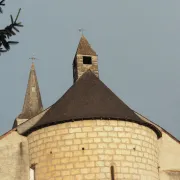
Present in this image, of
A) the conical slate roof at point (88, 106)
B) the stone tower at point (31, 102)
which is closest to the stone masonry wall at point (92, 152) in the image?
the conical slate roof at point (88, 106)

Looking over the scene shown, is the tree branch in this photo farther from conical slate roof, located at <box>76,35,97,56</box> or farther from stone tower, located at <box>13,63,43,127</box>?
stone tower, located at <box>13,63,43,127</box>

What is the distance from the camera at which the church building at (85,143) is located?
55.4 ft

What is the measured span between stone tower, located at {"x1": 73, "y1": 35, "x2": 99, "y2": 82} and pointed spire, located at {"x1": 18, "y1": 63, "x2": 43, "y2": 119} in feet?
22.1

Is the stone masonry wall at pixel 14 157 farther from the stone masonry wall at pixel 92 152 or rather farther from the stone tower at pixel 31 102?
the stone tower at pixel 31 102

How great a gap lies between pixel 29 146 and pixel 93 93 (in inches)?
125

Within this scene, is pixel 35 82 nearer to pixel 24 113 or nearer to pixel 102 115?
pixel 24 113

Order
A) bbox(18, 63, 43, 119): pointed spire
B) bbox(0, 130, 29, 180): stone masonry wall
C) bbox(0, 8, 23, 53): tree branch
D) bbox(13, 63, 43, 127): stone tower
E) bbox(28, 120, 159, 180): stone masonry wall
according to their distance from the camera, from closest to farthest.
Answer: bbox(0, 8, 23, 53): tree branch, bbox(28, 120, 159, 180): stone masonry wall, bbox(0, 130, 29, 180): stone masonry wall, bbox(13, 63, 43, 127): stone tower, bbox(18, 63, 43, 119): pointed spire

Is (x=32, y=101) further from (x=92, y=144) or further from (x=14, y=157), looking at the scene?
(x=92, y=144)

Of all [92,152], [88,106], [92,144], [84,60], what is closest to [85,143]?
[92,144]

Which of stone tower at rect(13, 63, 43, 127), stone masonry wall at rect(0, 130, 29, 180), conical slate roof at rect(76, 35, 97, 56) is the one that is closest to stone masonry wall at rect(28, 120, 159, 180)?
stone masonry wall at rect(0, 130, 29, 180)

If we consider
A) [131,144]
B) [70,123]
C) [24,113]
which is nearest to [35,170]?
[70,123]

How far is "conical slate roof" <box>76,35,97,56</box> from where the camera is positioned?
22.6m

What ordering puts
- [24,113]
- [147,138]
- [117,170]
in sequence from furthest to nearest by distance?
[24,113], [147,138], [117,170]

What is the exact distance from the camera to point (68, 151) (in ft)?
55.8
